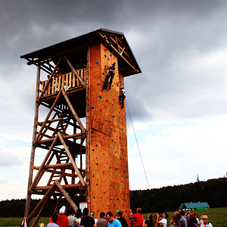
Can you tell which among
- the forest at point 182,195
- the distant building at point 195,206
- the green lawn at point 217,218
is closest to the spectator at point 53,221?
the green lawn at point 217,218

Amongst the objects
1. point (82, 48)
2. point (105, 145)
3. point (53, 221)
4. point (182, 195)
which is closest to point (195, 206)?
point (182, 195)

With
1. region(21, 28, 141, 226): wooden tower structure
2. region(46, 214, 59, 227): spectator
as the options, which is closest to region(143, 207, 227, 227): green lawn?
region(21, 28, 141, 226): wooden tower structure

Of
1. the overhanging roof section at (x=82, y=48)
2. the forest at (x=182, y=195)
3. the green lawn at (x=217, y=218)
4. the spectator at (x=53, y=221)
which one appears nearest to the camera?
the spectator at (x=53, y=221)

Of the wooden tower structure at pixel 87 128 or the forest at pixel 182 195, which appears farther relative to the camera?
the forest at pixel 182 195

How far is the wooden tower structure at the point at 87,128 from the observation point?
42.4 feet

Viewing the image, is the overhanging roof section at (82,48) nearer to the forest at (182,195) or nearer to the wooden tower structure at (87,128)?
the wooden tower structure at (87,128)

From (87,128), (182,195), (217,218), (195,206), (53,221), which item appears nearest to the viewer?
(53,221)

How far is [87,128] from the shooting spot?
13250 mm

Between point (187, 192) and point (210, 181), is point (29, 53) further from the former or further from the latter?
point (210, 181)

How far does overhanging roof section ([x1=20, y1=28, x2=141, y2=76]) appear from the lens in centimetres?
1488

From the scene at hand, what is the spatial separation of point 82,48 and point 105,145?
6.29 meters

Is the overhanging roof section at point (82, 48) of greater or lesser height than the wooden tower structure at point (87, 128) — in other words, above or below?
above

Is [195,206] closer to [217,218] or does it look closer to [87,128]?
[217,218]

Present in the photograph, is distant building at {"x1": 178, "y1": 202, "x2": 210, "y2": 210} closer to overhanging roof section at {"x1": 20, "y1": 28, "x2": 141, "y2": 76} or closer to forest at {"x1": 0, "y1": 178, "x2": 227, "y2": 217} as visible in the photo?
forest at {"x1": 0, "y1": 178, "x2": 227, "y2": 217}
